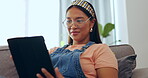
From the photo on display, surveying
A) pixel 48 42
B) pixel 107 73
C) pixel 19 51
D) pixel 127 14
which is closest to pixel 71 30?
pixel 107 73

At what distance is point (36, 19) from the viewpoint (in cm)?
290

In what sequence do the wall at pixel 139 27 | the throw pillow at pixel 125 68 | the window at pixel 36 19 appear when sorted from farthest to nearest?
the window at pixel 36 19
the wall at pixel 139 27
the throw pillow at pixel 125 68

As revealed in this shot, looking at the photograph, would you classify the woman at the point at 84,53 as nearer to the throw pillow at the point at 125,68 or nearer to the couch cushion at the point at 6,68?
the throw pillow at the point at 125,68

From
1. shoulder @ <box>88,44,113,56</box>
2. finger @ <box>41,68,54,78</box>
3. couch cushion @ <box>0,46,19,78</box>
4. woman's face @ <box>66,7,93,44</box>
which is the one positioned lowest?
couch cushion @ <box>0,46,19,78</box>

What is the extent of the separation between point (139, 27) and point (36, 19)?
152 centimetres

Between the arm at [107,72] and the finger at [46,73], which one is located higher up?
the finger at [46,73]

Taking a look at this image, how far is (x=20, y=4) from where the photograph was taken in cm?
284

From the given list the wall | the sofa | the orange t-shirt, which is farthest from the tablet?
the wall

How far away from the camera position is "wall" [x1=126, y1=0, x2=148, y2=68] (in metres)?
2.17

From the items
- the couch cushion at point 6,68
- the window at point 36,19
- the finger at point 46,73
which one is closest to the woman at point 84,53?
the finger at point 46,73

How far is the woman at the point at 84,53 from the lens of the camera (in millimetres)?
970

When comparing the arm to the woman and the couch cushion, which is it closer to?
the woman

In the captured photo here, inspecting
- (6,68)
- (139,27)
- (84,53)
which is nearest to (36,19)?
(139,27)

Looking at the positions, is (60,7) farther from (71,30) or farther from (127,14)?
(71,30)
